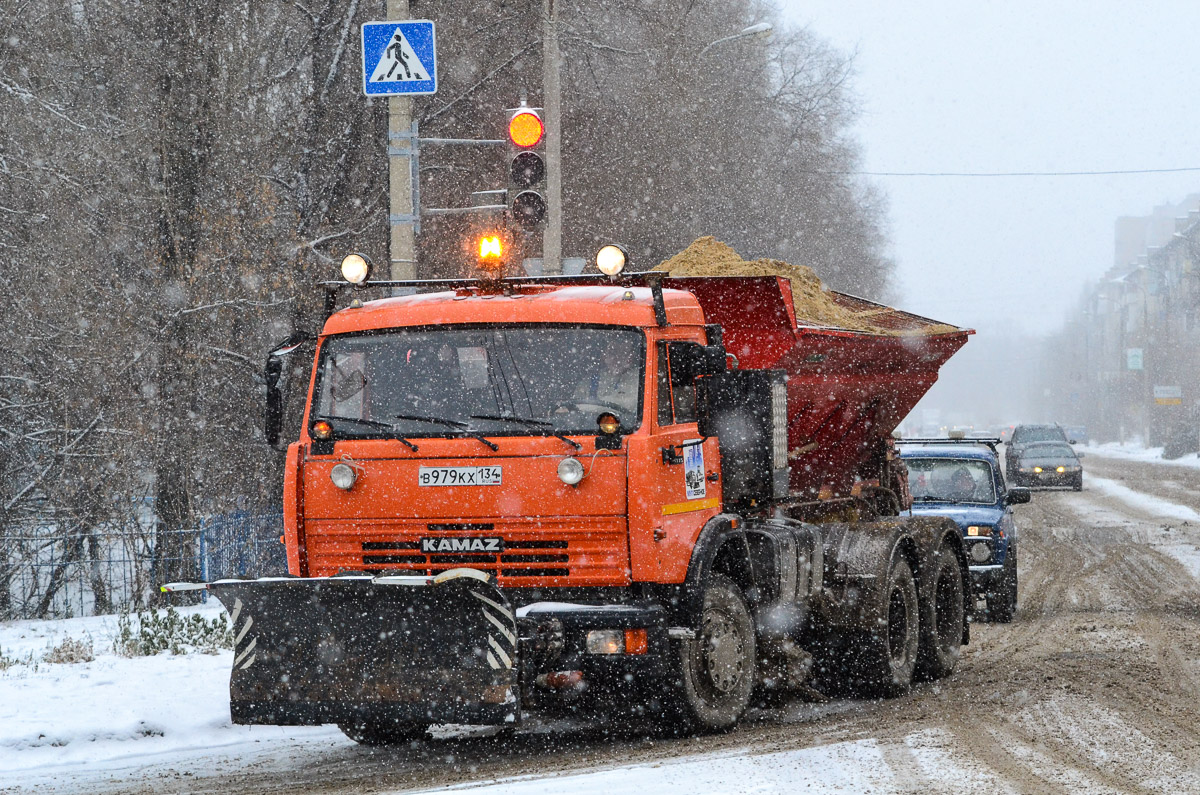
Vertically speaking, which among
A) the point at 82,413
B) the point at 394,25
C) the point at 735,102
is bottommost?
the point at 82,413

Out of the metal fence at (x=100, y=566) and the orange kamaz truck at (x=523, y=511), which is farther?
the metal fence at (x=100, y=566)

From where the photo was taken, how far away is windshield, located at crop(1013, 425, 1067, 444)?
42.3 metres

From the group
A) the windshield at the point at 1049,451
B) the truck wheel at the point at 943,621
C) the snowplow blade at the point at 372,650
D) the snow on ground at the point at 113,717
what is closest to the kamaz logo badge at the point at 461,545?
the snowplow blade at the point at 372,650

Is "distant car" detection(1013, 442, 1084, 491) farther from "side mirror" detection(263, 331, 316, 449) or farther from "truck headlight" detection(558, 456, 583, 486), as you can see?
"truck headlight" detection(558, 456, 583, 486)

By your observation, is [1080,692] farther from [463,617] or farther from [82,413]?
[82,413]

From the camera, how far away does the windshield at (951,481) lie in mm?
15531

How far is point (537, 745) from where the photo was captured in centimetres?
840

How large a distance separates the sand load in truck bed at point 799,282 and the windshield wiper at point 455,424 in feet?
8.91

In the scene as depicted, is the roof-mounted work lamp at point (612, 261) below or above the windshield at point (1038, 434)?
above

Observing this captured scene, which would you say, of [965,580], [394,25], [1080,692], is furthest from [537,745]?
[394,25]

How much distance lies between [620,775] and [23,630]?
939 cm

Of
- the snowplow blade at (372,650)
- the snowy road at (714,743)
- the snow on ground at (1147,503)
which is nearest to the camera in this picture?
the snowy road at (714,743)

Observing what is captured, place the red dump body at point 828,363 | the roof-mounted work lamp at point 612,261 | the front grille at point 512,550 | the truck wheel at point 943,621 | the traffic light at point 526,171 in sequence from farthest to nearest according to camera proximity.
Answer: the traffic light at point 526,171
the truck wheel at point 943,621
the red dump body at point 828,363
the roof-mounted work lamp at point 612,261
the front grille at point 512,550

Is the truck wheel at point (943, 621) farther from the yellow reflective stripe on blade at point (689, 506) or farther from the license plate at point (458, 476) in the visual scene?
the license plate at point (458, 476)
